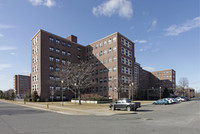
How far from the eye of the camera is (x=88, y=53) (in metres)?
64.2

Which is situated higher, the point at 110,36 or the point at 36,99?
the point at 110,36

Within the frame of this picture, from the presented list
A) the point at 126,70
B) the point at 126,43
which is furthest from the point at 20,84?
the point at 126,43

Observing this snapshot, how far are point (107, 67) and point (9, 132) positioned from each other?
48092 millimetres

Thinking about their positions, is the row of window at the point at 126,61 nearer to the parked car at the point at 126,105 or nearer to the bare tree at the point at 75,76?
the bare tree at the point at 75,76

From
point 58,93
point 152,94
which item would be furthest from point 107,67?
point 152,94

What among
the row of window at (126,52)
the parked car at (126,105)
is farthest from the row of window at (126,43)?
the parked car at (126,105)

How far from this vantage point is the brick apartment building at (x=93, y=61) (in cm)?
4912

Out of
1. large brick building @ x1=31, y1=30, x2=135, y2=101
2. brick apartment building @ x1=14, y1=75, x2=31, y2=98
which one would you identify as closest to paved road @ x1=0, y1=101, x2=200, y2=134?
large brick building @ x1=31, y1=30, x2=135, y2=101

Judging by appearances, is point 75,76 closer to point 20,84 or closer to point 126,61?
point 126,61

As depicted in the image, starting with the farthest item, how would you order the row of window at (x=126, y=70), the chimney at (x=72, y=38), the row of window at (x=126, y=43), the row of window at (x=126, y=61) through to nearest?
the chimney at (x=72, y=38) < the row of window at (x=126, y=43) < the row of window at (x=126, y=61) < the row of window at (x=126, y=70)

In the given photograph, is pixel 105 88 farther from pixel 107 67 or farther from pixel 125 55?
pixel 125 55

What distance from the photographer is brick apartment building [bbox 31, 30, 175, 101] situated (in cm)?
4912

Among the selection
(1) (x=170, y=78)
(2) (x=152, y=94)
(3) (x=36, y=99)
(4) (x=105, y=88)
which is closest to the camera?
(3) (x=36, y=99)

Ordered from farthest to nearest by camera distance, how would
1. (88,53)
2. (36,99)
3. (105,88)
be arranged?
(88,53), (105,88), (36,99)
